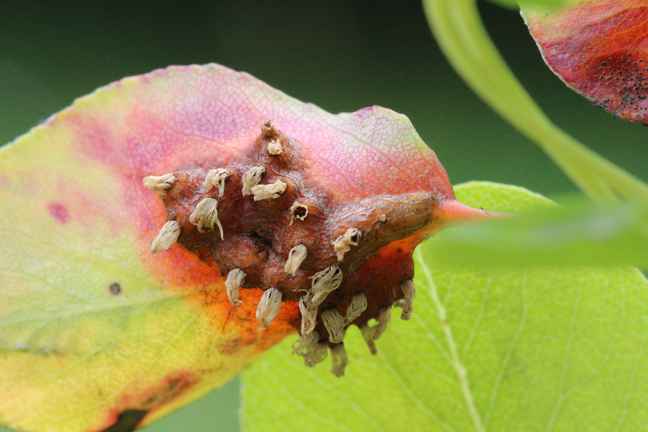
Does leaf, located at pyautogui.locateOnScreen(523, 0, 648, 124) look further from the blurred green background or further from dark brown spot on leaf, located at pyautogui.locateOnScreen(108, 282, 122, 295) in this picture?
the blurred green background

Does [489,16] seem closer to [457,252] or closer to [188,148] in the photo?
[188,148]

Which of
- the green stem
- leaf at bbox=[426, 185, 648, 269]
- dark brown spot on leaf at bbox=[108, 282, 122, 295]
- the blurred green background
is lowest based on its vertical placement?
the blurred green background

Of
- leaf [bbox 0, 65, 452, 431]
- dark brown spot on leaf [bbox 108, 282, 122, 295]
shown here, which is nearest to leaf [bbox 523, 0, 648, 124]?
leaf [bbox 0, 65, 452, 431]

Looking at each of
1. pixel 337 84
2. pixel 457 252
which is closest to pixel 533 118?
pixel 457 252

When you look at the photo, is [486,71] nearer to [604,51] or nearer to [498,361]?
[604,51]

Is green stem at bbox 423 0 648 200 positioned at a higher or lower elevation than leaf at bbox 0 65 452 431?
higher

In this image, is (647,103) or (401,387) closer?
(647,103)

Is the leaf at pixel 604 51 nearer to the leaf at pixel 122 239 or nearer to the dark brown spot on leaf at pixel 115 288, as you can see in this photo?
the leaf at pixel 122 239

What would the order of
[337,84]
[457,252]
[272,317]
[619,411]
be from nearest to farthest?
[457,252]
[272,317]
[619,411]
[337,84]
